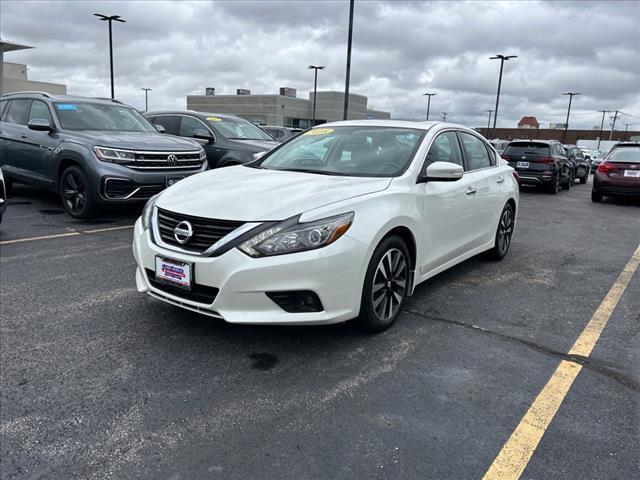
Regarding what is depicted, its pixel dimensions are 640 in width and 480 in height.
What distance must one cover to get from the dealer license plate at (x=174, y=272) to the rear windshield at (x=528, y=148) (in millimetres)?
14551

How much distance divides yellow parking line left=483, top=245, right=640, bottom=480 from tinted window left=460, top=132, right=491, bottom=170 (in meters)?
1.90

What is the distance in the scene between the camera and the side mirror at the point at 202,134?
986 centimetres

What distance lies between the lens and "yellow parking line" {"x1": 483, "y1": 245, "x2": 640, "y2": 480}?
7.88ft

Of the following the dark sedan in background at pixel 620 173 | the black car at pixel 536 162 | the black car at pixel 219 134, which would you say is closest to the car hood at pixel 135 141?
the black car at pixel 219 134

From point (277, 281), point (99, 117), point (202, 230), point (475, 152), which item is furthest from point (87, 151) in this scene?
point (277, 281)

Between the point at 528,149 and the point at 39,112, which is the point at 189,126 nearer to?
the point at 39,112

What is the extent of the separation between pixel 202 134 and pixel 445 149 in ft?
21.4

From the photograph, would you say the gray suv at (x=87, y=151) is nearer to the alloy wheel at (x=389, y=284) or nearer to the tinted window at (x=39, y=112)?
the tinted window at (x=39, y=112)

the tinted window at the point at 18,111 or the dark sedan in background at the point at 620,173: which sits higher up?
the tinted window at the point at 18,111

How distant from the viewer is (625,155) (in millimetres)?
13102

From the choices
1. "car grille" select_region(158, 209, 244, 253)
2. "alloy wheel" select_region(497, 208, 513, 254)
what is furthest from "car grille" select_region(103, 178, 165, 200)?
"alloy wheel" select_region(497, 208, 513, 254)

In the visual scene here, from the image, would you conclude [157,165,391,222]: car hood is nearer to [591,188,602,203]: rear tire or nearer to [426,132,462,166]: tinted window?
[426,132,462,166]: tinted window

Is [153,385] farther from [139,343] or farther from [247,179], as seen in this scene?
[247,179]

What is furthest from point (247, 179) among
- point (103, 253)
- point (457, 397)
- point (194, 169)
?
point (194, 169)
